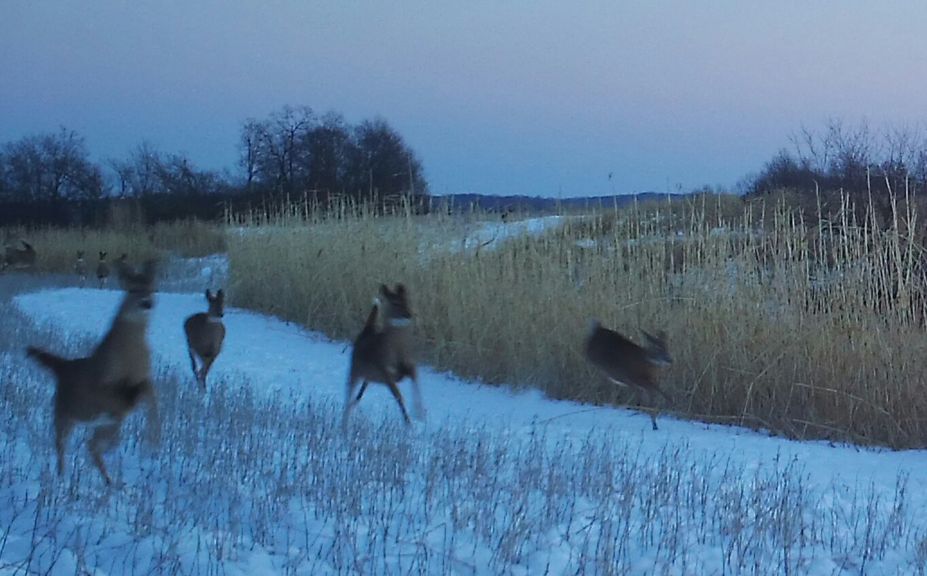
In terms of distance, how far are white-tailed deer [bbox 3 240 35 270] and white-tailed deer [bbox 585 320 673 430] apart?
23.6 metres

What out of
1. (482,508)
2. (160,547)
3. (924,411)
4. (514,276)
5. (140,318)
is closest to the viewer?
(160,547)

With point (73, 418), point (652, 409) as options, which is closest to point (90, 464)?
point (73, 418)

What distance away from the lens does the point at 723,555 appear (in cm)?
437

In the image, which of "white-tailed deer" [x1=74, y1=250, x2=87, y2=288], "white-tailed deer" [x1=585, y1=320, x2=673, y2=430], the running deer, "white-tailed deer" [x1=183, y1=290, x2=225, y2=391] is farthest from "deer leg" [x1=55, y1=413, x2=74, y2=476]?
"white-tailed deer" [x1=74, y1=250, x2=87, y2=288]

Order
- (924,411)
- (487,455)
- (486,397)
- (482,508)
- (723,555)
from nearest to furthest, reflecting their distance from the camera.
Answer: (723,555), (482,508), (487,455), (924,411), (486,397)

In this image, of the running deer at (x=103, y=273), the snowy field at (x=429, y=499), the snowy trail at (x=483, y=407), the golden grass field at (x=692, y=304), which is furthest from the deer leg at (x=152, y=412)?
the running deer at (x=103, y=273)

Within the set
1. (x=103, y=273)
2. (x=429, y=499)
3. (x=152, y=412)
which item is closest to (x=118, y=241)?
(x=103, y=273)

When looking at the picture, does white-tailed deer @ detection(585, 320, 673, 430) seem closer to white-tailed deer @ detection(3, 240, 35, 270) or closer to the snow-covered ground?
the snow-covered ground

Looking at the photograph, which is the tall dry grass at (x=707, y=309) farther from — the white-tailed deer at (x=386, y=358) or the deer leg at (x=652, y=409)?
the white-tailed deer at (x=386, y=358)

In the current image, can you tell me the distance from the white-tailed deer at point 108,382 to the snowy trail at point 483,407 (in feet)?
9.45

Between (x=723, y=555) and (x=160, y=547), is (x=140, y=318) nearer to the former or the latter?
(x=160, y=547)

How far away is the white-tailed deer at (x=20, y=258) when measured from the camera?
27.9 m

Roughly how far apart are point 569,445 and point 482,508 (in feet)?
7.53

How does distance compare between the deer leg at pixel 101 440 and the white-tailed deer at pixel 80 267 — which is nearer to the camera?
the deer leg at pixel 101 440
